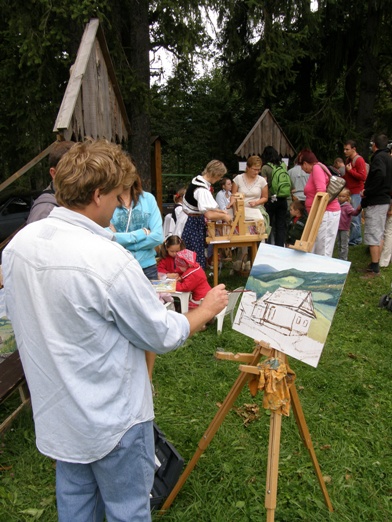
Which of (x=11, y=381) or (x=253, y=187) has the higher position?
(x=253, y=187)

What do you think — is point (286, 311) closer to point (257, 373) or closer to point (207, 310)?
point (257, 373)

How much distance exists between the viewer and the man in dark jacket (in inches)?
222

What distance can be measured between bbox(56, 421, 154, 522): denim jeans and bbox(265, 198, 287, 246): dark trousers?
540 centimetres

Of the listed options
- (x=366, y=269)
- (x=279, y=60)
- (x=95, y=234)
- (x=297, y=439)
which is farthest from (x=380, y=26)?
(x=95, y=234)

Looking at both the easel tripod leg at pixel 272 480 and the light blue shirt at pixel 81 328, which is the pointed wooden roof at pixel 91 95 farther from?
the easel tripod leg at pixel 272 480

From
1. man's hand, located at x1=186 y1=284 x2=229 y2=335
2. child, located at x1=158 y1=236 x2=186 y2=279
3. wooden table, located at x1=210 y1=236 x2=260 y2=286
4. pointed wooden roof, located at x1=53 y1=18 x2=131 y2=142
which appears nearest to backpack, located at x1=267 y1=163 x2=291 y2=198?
wooden table, located at x1=210 y1=236 x2=260 y2=286

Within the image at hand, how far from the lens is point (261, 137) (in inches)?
321

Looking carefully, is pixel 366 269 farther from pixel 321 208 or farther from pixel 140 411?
pixel 140 411

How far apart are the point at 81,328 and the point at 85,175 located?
41 centimetres

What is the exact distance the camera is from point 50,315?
1.18m

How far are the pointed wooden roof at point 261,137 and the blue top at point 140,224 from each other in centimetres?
506

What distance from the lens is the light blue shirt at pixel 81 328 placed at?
115 cm

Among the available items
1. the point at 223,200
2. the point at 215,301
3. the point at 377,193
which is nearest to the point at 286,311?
the point at 215,301

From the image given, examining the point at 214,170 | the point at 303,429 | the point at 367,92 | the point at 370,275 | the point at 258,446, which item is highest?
the point at 367,92
